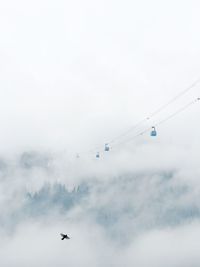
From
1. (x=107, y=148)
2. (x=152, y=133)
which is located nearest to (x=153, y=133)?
(x=152, y=133)

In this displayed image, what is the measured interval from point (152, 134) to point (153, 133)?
0.30 m

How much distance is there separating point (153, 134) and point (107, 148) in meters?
21.7

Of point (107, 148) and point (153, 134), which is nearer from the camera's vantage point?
point (153, 134)

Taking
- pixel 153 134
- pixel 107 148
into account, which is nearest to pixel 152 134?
pixel 153 134

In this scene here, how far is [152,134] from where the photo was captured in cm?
7300

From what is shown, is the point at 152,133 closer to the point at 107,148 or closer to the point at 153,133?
the point at 153,133

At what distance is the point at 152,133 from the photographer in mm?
73250

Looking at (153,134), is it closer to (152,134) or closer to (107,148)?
(152,134)

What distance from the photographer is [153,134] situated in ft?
239

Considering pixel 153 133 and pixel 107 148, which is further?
pixel 107 148

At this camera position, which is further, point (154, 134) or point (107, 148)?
point (107, 148)

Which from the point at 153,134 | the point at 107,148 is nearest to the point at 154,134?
the point at 153,134

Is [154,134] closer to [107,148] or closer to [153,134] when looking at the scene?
[153,134]

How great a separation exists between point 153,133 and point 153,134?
352 millimetres
